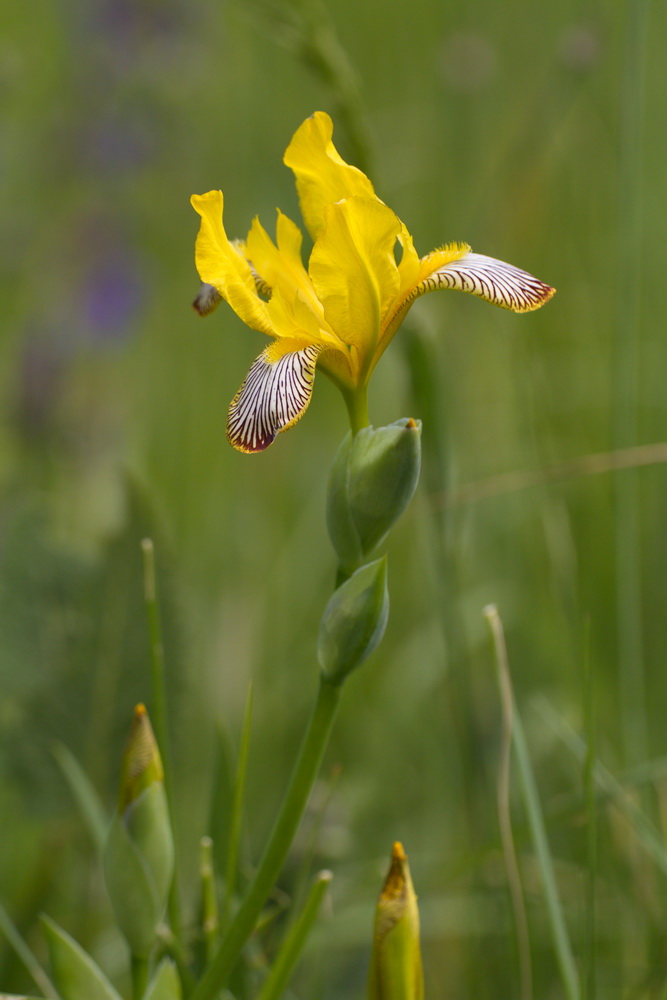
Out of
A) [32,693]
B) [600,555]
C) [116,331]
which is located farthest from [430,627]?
[116,331]

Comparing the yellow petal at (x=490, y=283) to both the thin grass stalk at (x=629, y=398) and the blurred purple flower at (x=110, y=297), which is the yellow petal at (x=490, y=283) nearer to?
the thin grass stalk at (x=629, y=398)

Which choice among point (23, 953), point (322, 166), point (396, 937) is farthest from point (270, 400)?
point (23, 953)

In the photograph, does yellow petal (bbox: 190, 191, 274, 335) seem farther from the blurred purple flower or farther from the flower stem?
the blurred purple flower

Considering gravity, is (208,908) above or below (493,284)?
below

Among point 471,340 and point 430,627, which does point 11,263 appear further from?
point 430,627

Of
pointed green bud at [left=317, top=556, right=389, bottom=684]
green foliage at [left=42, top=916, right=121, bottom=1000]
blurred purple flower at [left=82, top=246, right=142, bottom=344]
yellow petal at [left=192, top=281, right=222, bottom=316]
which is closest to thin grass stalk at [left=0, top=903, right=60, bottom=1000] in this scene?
green foliage at [left=42, top=916, right=121, bottom=1000]

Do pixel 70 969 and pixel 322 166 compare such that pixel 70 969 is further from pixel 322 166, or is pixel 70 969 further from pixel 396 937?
pixel 322 166
